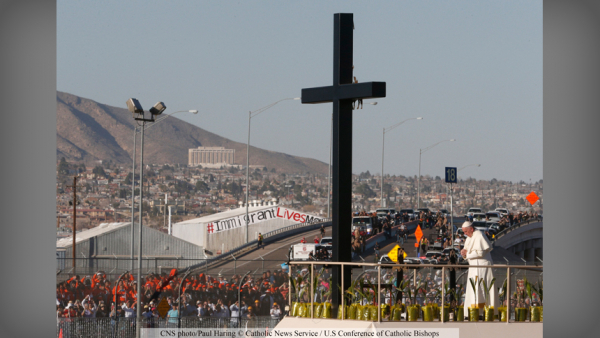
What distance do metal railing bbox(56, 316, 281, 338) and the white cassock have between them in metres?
5.62

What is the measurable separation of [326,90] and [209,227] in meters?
79.0

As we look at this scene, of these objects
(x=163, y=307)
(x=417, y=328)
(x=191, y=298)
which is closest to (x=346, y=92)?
(x=417, y=328)

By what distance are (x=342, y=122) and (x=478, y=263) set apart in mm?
3013

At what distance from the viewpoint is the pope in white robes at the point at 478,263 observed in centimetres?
1106

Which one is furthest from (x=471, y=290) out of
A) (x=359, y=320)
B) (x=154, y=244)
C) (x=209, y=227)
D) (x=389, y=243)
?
(x=209, y=227)

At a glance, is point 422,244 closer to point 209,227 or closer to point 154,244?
point 154,244

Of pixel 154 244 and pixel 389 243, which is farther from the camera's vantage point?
pixel 154 244

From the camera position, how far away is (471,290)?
36.8ft

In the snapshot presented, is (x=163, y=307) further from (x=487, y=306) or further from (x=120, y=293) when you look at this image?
(x=487, y=306)

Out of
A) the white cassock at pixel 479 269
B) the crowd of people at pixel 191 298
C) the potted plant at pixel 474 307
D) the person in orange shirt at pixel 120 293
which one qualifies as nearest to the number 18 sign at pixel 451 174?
the crowd of people at pixel 191 298

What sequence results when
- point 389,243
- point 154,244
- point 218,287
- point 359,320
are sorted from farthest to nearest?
point 154,244
point 389,243
point 218,287
point 359,320
